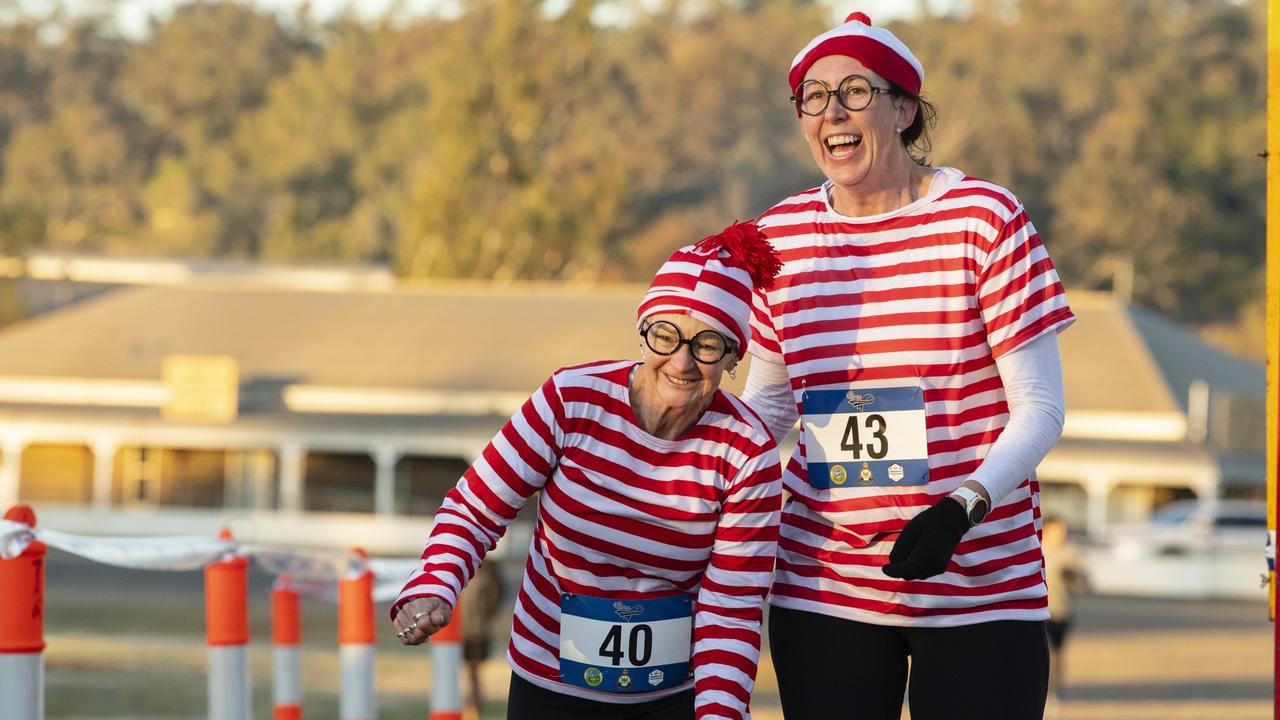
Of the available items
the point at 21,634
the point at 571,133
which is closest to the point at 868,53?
the point at 21,634

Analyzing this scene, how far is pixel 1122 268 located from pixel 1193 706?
61037 mm

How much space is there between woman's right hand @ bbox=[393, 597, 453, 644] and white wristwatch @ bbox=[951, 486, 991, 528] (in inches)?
39.8

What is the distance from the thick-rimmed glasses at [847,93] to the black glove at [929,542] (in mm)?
873

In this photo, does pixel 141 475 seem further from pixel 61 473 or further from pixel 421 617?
pixel 421 617

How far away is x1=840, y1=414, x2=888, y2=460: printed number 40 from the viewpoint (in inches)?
162

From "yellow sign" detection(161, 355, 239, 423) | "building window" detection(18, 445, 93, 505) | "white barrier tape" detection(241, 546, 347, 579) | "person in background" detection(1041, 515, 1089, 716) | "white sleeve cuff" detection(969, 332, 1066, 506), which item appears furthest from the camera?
"building window" detection(18, 445, 93, 505)

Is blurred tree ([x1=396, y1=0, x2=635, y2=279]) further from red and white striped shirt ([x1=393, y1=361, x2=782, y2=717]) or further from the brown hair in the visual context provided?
red and white striped shirt ([x1=393, y1=361, x2=782, y2=717])

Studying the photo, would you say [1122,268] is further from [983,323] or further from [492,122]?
[983,323]

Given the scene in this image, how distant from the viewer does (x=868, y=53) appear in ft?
13.8

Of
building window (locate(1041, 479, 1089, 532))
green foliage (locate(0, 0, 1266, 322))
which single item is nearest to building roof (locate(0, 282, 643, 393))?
building window (locate(1041, 479, 1089, 532))

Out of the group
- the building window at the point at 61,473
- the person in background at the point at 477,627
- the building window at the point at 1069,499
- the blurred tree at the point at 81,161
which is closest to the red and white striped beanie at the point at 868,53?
the person in background at the point at 477,627

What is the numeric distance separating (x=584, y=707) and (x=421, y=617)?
1.44 feet

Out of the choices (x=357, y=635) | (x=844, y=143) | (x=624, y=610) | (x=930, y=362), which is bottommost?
(x=357, y=635)

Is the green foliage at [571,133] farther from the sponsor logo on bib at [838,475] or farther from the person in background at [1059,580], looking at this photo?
the sponsor logo on bib at [838,475]
